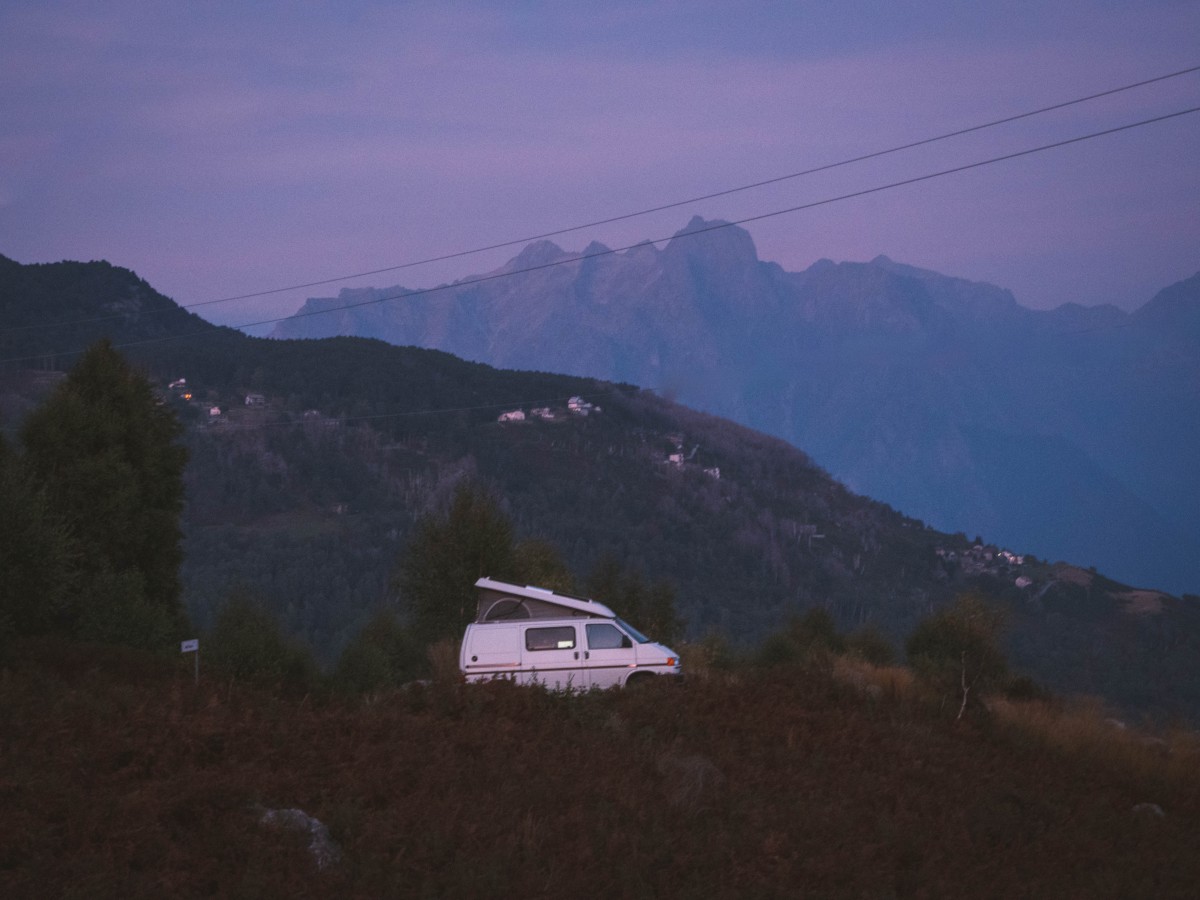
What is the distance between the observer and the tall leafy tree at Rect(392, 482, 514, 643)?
96.4 feet

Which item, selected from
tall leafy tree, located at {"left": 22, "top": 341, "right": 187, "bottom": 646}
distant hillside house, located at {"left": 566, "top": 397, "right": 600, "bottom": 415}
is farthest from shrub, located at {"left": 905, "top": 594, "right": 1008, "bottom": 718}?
distant hillside house, located at {"left": 566, "top": 397, "right": 600, "bottom": 415}

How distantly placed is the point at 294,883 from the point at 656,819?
3290mm

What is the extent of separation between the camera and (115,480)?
25.5 metres

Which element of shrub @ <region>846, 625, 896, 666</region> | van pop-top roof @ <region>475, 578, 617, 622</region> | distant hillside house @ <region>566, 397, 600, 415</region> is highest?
distant hillside house @ <region>566, 397, 600, 415</region>

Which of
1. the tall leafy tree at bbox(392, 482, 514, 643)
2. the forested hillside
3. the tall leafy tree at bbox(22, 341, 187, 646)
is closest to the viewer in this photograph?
the tall leafy tree at bbox(22, 341, 187, 646)

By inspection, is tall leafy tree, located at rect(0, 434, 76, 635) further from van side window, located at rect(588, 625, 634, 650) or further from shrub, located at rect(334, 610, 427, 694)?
van side window, located at rect(588, 625, 634, 650)

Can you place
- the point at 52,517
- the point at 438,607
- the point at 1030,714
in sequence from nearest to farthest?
the point at 1030,714 → the point at 52,517 → the point at 438,607

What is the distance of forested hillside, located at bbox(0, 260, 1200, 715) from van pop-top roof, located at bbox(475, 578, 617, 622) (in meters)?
41.5

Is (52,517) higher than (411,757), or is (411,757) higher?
(52,517)

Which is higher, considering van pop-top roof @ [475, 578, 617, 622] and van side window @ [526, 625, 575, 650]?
van pop-top roof @ [475, 578, 617, 622]

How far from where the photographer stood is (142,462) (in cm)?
2666

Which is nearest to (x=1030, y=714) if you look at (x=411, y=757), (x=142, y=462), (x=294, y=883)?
(x=411, y=757)

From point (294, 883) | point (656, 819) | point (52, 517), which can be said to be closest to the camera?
point (294, 883)

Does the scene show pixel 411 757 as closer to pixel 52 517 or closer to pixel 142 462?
pixel 52 517
